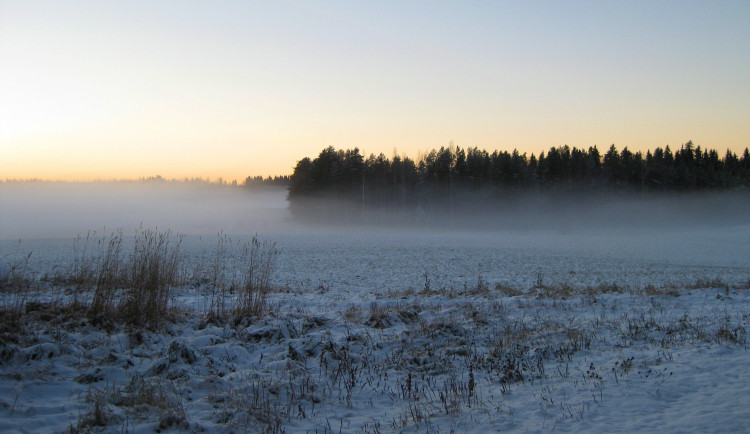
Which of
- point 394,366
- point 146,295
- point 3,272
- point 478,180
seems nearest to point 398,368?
point 394,366

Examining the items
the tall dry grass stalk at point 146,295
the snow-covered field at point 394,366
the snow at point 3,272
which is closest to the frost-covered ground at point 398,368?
the snow-covered field at point 394,366

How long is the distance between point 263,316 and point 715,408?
317 inches

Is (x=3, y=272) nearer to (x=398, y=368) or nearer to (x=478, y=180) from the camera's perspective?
(x=398, y=368)

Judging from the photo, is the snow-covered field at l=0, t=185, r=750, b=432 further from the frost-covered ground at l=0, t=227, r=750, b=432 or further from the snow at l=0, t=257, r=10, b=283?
the snow at l=0, t=257, r=10, b=283

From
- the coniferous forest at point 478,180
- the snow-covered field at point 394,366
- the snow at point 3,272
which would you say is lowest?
the snow-covered field at point 394,366

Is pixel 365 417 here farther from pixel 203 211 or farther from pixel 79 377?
pixel 203 211

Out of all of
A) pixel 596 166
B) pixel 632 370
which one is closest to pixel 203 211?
pixel 596 166

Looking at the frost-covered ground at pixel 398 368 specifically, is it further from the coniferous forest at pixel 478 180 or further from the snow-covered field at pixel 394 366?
the coniferous forest at pixel 478 180

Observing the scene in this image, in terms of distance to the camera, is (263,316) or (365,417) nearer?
Result: (365,417)

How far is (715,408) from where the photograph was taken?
4.75 metres

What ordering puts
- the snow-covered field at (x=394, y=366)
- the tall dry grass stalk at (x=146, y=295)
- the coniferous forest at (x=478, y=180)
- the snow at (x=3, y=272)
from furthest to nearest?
the coniferous forest at (x=478, y=180)
the snow at (x=3, y=272)
the tall dry grass stalk at (x=146, y=295)
the snow-covered field at (x=394, y=366)

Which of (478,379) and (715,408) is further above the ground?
(715,408)

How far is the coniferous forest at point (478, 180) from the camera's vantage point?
67.5 meters

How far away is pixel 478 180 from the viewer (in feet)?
226
